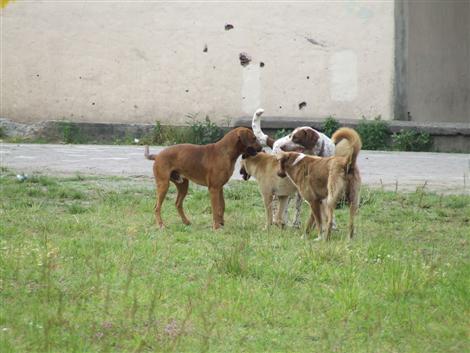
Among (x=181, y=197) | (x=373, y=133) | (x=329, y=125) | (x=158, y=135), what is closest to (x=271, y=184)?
(x=181, y=197)

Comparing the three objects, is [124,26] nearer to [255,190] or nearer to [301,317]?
[255,190]

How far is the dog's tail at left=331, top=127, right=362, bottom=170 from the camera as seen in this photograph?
25.1 feet

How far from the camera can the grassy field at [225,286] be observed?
5090mm

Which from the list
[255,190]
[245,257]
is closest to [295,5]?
[255,190]

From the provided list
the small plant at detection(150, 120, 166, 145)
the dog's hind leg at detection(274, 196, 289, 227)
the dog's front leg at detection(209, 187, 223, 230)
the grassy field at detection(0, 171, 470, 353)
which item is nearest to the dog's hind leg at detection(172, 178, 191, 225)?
the grassy field at detection(0, 171, 470, 353)

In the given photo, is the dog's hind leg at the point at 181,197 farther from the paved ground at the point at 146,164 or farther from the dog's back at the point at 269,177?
the paved ground at the point at 146,164

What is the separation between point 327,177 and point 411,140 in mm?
7819

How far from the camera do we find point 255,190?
10.4 m

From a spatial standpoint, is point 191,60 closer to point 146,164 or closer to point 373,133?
point 373,133

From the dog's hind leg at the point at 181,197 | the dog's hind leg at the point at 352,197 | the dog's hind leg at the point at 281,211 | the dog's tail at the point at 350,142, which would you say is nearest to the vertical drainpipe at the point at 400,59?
the dog's tail at the point at 350,142

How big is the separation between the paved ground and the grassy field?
248 cm

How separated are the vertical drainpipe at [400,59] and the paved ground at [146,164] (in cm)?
174

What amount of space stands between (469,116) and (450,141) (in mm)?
3334

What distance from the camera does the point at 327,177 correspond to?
7891 mm
